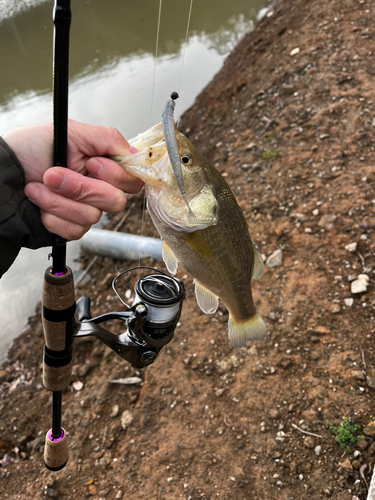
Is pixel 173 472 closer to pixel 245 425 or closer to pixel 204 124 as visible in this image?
pixel 245 425

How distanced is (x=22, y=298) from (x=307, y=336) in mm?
4357

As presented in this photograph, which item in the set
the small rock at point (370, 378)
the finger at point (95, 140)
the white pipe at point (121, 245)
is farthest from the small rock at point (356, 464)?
the white pipe at point (121, 245)

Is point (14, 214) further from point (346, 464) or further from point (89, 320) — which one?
point (346, 464)

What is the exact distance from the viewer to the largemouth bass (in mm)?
1708

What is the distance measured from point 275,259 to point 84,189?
9.34 feet

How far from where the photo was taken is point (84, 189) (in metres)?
1.60

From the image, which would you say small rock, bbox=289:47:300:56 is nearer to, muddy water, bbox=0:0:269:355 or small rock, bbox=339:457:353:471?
muddy water, bbox=0:0:269:355

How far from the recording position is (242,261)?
2.14 m

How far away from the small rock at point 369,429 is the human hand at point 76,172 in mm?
2311

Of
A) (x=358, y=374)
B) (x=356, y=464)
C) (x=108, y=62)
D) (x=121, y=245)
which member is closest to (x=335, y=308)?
(x=358, y=374)

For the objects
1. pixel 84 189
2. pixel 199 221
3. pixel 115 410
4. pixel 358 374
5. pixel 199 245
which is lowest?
pixel 115 410

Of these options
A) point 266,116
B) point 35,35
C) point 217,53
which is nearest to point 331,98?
point 266,116

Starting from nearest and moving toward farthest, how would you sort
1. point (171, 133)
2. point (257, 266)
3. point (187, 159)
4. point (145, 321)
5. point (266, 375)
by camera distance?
1. point (171, 133)
2. point (187, 159)
3. point (145, 321)
4. point (257, 266)
5. point (266, 375)

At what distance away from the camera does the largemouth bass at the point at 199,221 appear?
1.71 m
